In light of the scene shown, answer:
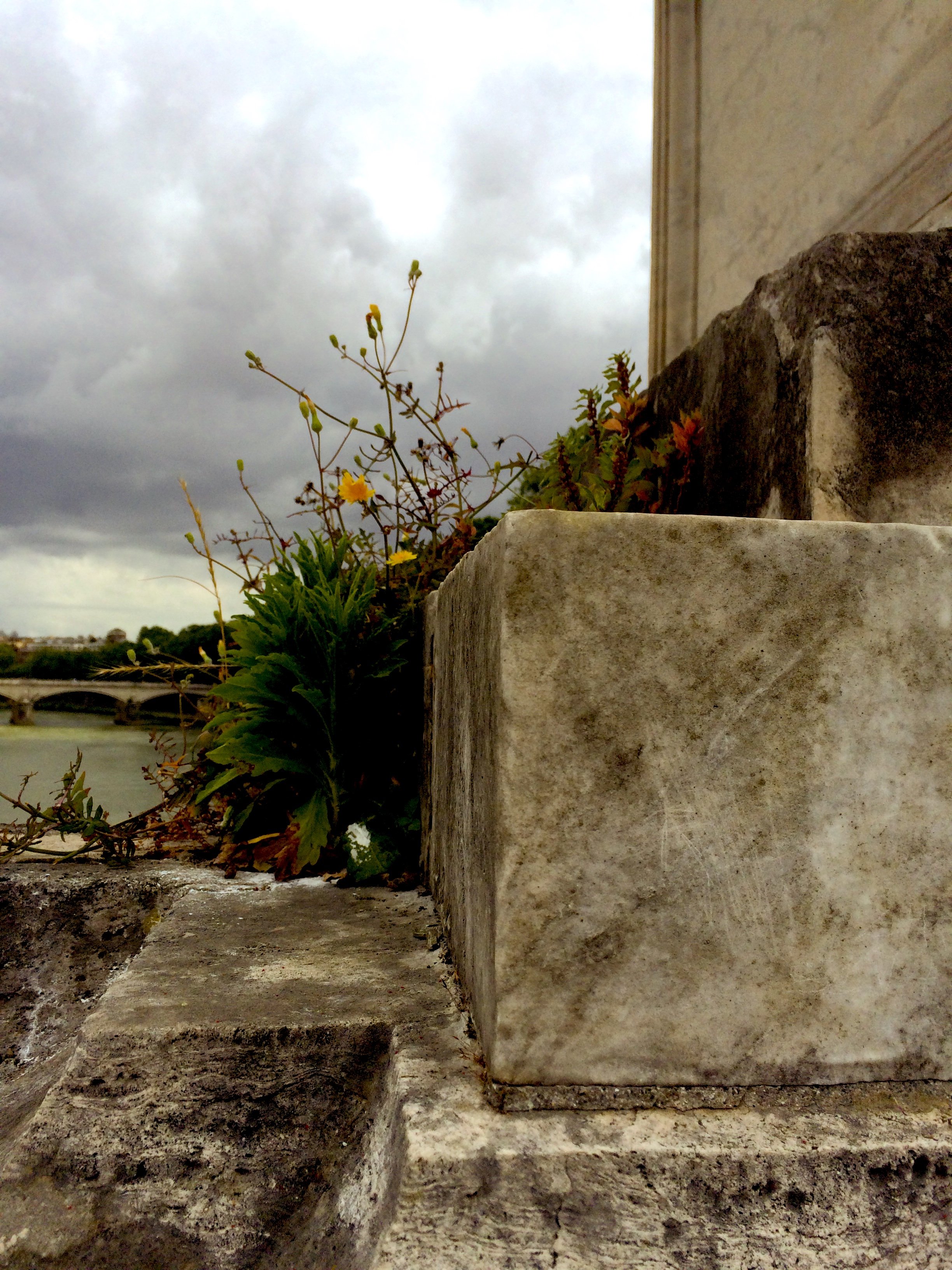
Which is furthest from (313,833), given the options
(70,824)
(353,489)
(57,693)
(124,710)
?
(57,693)

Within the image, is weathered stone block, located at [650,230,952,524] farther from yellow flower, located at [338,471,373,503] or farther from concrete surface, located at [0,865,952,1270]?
yellow flower, located at [338,471,373,503]

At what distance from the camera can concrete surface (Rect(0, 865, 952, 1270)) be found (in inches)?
45.6

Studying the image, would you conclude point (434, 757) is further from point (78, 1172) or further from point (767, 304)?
point (767, 304)

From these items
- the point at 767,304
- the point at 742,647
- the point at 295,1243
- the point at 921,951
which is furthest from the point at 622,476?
the point at 295,1243

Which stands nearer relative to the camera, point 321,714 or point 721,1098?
point 721,1098

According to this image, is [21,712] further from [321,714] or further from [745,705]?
[745,705]

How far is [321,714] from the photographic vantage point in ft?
8.36

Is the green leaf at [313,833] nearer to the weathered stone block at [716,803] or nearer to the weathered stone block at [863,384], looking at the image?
the weathered stone block at [716,803]

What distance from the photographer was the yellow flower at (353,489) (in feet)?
9.62

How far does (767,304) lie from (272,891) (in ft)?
6.69

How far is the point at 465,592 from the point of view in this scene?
1777mm

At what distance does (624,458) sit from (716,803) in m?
1.06

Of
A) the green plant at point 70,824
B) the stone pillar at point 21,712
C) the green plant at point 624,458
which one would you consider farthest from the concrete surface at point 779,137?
the stone pillar at point 21,712

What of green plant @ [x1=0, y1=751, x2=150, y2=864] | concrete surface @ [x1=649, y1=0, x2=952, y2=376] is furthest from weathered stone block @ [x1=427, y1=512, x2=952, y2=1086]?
concrete surface @ [x1=649, y1=0, x2=952, y2=376]
